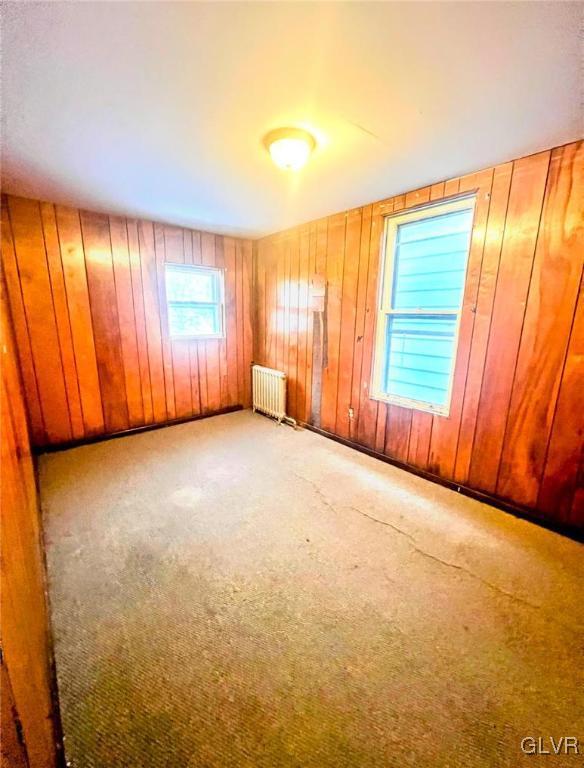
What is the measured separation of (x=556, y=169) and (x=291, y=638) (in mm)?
2771

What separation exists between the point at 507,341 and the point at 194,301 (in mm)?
3137

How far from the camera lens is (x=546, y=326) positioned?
72.1 inches

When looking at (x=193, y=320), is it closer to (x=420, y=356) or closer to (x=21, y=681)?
(x=420, y=356)

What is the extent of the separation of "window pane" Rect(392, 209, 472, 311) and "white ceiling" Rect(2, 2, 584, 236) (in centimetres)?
35

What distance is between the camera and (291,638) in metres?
1.25

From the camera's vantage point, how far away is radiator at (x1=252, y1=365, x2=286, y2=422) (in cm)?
366

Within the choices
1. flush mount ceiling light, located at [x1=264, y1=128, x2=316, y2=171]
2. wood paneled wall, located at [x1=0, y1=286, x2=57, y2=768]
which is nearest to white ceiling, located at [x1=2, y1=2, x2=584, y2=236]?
flush mount ceiling light, located at [x1=264, y1=128, x2=316, y2=171]

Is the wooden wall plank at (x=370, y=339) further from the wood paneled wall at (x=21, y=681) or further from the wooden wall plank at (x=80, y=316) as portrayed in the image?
the wooden wall plank at (x=80, y=316)

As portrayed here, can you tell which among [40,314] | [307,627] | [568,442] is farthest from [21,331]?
[568,442]

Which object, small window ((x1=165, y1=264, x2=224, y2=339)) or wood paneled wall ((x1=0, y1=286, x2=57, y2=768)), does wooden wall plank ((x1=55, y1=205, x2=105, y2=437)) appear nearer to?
small window ((x1=165, y1=264, x2=224, y2=339))

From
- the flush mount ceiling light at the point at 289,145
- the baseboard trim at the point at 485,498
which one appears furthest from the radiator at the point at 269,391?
the flush mount ceiling light at the point at 289,145

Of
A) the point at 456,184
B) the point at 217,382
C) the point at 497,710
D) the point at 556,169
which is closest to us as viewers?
the point at 497,710

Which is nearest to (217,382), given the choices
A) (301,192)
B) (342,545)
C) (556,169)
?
(301,192)

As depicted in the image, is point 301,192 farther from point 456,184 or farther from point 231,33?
point 231,33
